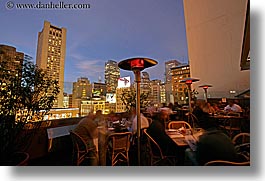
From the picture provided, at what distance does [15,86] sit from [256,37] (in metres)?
2.62

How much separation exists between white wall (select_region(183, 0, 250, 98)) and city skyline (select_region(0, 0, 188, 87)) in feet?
1.13

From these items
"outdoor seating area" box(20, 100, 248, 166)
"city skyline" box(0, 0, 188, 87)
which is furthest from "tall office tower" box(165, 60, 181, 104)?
"outdoor seating area" box(20, 100, 248, 166)

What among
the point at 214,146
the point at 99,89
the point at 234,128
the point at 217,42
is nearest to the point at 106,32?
the point at 99,89

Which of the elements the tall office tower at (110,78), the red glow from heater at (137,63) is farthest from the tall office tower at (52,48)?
the tall office tower at (110,78)

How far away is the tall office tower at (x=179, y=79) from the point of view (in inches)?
118

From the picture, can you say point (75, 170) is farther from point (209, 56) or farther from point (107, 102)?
point (209, 56)

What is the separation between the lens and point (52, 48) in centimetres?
231

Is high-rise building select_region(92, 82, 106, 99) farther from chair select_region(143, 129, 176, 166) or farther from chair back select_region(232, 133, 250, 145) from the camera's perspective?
chair back select_region(232, 133, 250, 145)

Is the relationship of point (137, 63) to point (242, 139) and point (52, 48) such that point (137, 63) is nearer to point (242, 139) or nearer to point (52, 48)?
point (52, 48)

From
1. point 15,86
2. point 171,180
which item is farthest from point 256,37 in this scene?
point 15,86

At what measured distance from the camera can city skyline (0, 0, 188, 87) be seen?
1.95 m

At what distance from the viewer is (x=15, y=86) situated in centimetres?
150

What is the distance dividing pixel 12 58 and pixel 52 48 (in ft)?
2.47

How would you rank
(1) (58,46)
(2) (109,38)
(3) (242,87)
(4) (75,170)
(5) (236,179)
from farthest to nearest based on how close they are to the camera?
(2) (109,38)
(1) (58,46)
(3) (242,87)
(4) (75,170)
(5) (236,179)
